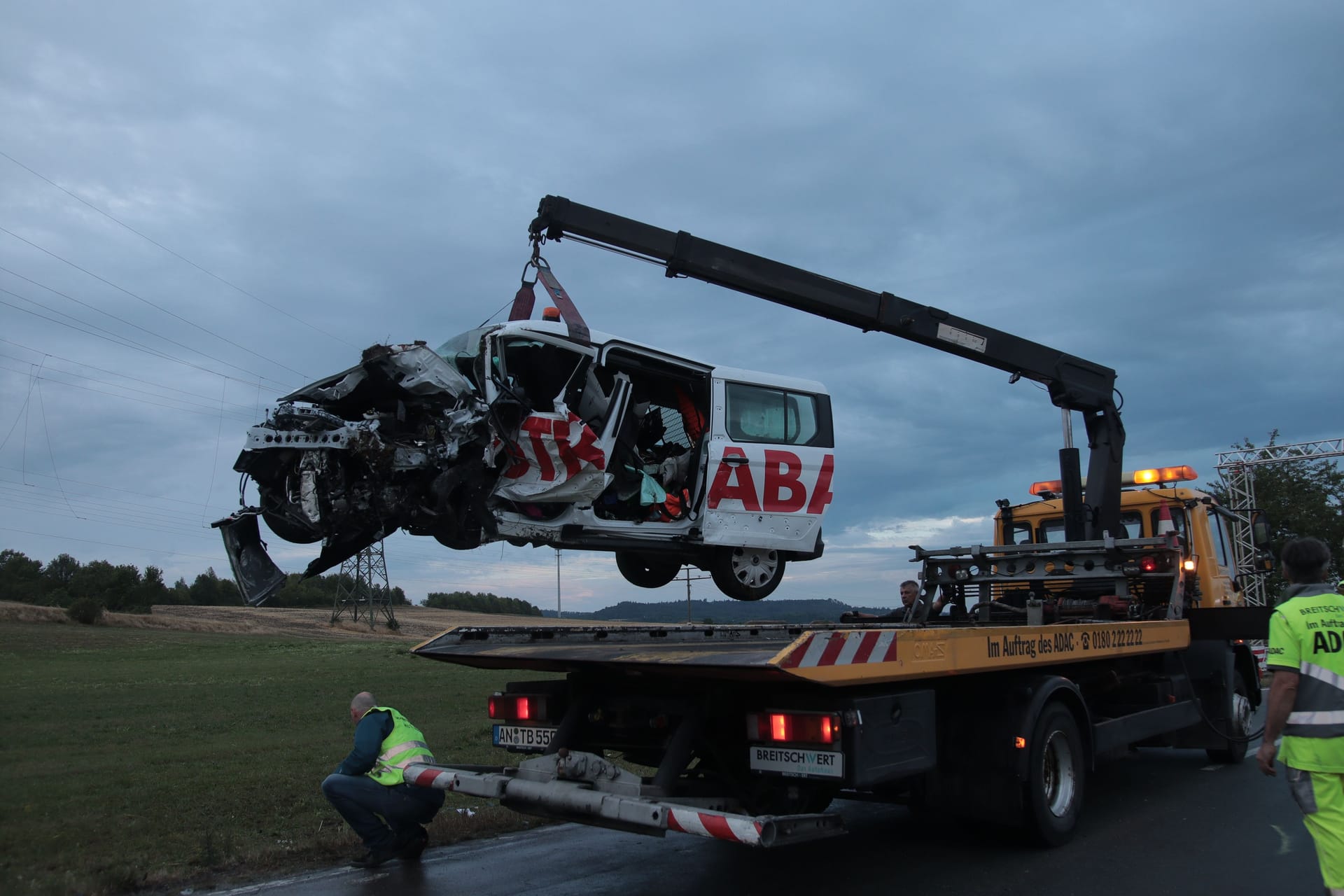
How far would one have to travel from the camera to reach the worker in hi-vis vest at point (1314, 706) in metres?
3.68

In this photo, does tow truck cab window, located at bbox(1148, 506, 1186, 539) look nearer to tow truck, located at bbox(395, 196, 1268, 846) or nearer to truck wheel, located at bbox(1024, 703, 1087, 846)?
tow truck, located at bbox(395, 196, 1268, 846)

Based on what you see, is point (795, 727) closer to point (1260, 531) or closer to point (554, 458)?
point (554, 458)

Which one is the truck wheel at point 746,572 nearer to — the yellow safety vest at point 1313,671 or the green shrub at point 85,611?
the yellow safety vest at point 1313,671

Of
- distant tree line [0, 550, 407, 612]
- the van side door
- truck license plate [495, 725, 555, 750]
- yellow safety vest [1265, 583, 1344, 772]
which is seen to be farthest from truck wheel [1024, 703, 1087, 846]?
distant tree line [0, 550, 407, 612]

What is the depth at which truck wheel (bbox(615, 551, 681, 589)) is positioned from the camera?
30.1 feet

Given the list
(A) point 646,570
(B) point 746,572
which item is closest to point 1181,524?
(B) point 746,572

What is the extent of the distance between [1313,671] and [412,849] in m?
4.89

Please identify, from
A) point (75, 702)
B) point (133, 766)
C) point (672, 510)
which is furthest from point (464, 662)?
point (75, 702)

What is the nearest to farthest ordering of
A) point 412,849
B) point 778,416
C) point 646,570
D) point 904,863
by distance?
point 904,863
point 412,849
point 778,416
point 646,570

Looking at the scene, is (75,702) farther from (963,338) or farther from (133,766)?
(963,338)

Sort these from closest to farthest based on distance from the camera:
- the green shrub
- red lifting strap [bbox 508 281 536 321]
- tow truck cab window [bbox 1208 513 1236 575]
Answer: red lifting strap [bbox 508 281 536 321] → tow truck cab window [bbox 1208 513 1236 575] → the green shrub

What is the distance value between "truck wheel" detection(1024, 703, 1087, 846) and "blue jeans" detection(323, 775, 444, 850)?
344cm

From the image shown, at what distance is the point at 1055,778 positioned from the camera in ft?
20.1

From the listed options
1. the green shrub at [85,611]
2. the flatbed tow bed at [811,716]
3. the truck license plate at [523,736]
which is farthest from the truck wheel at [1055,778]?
the green shrub at [85,611]
